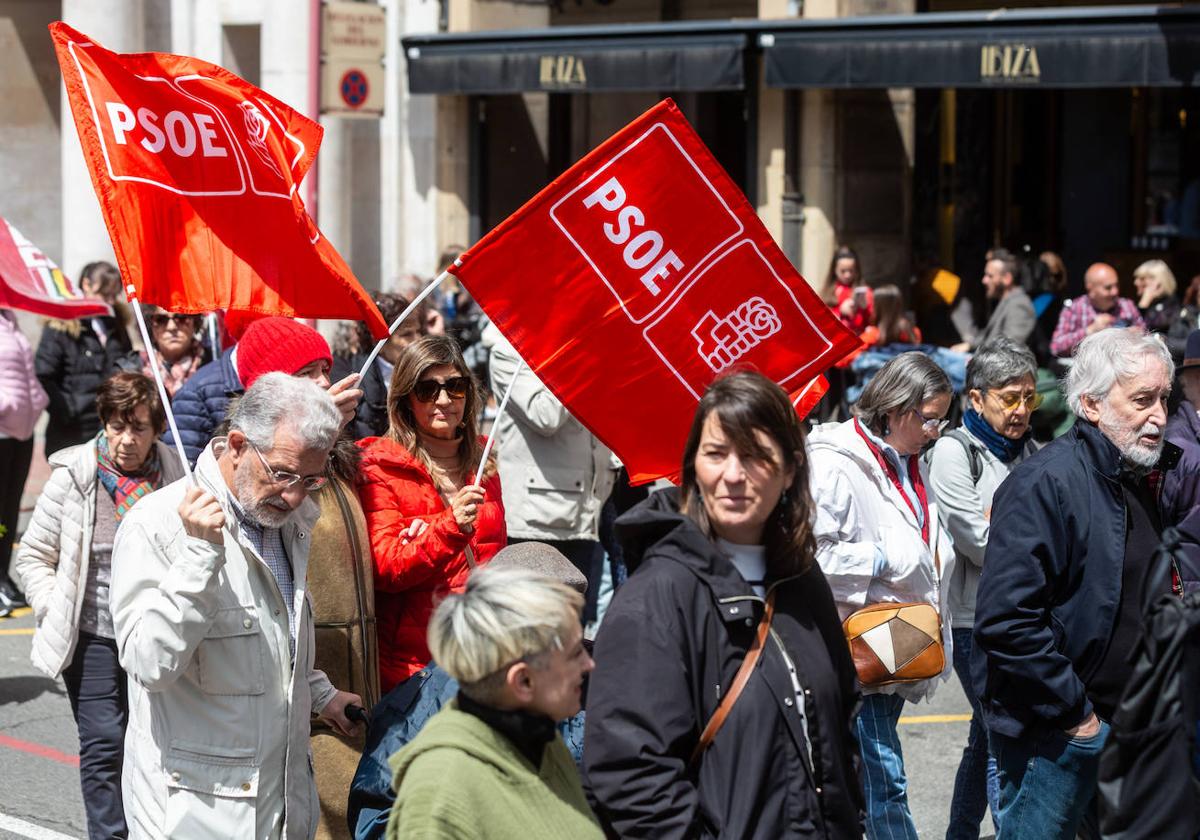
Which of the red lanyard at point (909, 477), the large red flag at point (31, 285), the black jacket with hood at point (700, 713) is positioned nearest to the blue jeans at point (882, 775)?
the red lanyard at point (909, 477)

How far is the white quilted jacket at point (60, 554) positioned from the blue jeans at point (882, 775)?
8.30 feet

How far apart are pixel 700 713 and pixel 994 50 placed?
10.7m

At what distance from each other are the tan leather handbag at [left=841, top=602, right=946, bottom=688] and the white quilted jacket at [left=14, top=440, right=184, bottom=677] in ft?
8.15

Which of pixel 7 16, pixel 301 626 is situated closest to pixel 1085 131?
pixel 7 16

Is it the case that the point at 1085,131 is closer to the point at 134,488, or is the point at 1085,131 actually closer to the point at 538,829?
the point at 134,488

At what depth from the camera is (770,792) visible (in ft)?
11.6

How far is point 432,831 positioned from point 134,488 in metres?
3.21

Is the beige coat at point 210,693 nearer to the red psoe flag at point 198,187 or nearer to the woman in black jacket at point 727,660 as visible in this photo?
the woman in black jacket at point 727,660

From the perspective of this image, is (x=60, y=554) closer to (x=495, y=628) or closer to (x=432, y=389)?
(x=432, y=389)

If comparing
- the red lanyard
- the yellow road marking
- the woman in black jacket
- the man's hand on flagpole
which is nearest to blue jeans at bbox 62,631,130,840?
the man's hand on flagpole

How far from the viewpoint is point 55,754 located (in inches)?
291

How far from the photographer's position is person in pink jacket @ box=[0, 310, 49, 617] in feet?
30.7

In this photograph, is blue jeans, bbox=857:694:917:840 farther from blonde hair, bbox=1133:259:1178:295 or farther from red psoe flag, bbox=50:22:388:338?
blonde hair, bbox=1133:259:1178:295

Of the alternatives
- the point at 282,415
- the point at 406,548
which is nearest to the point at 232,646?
the point at 282,415
